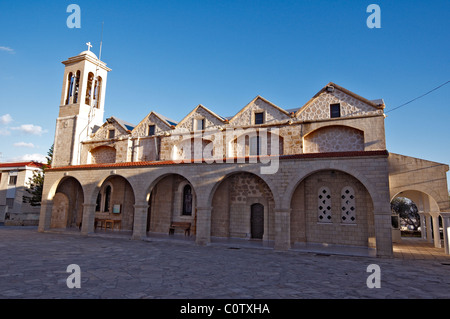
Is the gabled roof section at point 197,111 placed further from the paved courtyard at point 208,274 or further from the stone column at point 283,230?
the paved courtyard at point 208,274

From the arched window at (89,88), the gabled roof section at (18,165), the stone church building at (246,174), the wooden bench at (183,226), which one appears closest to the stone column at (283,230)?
the stone church building at (246,174)

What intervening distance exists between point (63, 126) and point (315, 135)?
1998 cm

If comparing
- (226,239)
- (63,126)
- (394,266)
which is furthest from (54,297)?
(63,126)

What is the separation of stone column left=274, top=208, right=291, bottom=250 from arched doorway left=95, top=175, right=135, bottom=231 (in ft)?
37.3

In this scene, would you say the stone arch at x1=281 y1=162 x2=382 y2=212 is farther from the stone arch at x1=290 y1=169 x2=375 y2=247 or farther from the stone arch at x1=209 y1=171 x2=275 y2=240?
the stone arch at x1=209 y1=171 x2=275 y2=240

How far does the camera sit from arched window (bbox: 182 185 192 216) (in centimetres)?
1864

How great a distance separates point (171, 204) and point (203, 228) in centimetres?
485

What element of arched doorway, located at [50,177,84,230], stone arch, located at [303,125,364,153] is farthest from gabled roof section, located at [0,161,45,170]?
stone arch, located at [303,125,364,153]

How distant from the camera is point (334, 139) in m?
16.0

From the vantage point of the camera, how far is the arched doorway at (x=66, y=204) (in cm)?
2183

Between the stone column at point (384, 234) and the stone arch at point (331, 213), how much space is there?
2.32 meters

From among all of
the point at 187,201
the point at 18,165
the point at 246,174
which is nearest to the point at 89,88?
the point at 187,201

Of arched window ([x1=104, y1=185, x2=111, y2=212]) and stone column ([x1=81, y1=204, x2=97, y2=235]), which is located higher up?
arched window ([x1=104, y1=185, x2=111, y2=212])

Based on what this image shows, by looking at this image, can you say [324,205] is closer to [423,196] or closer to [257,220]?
[257,220]
